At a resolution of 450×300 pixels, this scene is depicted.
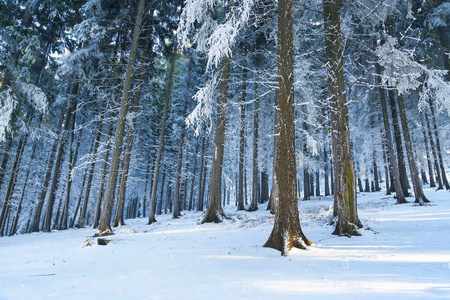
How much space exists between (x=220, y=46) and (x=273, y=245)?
463 cm

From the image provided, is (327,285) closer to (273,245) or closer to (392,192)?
(273,245)

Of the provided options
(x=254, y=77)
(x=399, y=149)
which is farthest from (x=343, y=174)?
(x=399, y=149)

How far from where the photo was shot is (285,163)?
5355mm

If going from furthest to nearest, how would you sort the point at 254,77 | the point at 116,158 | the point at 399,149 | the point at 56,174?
the point at 56,174 < the point at 399,149 < the point at 254,77 < the point at 116,158

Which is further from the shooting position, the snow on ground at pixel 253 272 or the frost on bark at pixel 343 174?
the frost on bark at pixel 343 174

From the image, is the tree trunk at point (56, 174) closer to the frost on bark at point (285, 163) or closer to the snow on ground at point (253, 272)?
the snow on ground at point (253, 272)

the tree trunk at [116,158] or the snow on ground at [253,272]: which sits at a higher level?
the tree trunk at [116,158]

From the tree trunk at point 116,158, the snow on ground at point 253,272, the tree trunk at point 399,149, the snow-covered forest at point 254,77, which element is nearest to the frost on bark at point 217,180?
the snow-covered forest at point 254,77

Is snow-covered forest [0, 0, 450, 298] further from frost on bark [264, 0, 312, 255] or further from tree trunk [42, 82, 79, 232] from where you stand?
tree trunk [42, 82, 79, 232]

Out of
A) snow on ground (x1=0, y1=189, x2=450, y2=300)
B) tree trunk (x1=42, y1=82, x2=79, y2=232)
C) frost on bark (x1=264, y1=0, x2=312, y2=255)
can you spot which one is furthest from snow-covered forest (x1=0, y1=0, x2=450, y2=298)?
snow on ground (x1=0, y1=189, x2=450, y2=300)

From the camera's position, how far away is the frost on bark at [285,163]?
5.14 metres

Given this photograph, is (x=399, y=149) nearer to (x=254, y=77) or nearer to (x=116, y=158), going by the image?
(x=254, y=77)

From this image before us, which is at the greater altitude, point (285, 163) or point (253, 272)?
point (285, 163)

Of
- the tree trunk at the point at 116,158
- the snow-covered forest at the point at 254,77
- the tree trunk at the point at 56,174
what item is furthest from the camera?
the tree trunk at the point at 56,174
